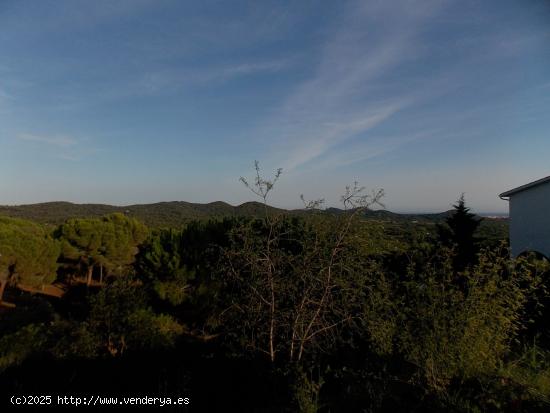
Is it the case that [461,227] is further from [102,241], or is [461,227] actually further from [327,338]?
[102,241]

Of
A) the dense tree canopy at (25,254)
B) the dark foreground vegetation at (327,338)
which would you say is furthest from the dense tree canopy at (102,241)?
the dark foreground vegetation at (327,338)

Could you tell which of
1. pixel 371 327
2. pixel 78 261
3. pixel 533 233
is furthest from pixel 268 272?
pixel 78 261

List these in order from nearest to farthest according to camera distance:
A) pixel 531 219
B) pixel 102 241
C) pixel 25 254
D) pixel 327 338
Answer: pixel 327 338, pixel 531 219, pixel 25 254, pixel 102 241

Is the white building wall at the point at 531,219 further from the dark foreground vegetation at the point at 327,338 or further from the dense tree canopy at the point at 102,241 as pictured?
the dense tree canopy at the point at 102,241

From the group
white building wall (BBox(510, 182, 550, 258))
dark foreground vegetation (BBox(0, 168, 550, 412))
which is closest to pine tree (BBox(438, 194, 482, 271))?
white building wall (BBox(510, 182, 550, 258))

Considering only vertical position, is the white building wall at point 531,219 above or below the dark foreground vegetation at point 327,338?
above

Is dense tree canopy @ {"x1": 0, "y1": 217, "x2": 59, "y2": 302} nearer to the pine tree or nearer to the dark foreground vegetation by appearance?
the dark foreground vegetation

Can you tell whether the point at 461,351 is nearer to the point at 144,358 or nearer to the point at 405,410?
the point at 405,410

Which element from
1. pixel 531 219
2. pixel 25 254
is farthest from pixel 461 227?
pixel 25 254

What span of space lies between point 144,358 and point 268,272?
252cm

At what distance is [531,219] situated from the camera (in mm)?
12359

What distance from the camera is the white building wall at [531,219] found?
11508 millimetres

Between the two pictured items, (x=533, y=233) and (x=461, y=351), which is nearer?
(x=461, y=351)

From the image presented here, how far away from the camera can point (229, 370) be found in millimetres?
4461
